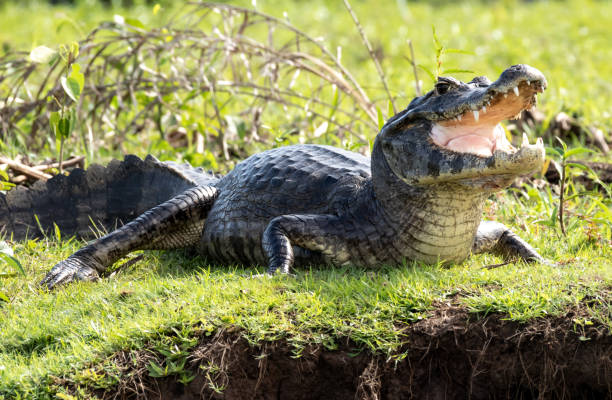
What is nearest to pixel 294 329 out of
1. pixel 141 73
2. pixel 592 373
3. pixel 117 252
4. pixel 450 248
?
pixel 450 248

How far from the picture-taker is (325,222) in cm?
→ 428

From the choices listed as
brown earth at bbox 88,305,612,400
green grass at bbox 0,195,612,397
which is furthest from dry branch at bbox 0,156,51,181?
brown earth at bbox 88,305,612,400

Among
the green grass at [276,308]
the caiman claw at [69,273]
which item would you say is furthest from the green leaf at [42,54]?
the green grass at [276,308]

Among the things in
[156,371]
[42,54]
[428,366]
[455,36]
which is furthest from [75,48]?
[455,36]

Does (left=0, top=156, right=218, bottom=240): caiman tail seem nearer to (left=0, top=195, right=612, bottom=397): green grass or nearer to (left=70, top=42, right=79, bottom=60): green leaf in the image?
(left=70, top=42, right=79, bottom=60): green leaf

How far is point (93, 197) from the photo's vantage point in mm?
5520

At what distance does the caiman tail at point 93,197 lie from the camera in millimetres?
5395

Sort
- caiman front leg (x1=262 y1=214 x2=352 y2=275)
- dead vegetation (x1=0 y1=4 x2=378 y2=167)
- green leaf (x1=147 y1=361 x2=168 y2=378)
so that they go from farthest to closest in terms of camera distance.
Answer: dead vegetation (x1=0 y1=4 x2=378 y2=167) → caiman front leg (x1=262 y1=214 x2=352 y2=275) → green leaf (x1=147 y1=361 x2=168 y2=378)

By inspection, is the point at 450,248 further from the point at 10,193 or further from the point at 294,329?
the point at 10,193

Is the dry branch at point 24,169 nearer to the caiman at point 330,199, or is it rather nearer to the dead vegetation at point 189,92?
the caiman at point 330,199

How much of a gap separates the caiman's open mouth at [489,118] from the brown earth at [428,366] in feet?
2.81

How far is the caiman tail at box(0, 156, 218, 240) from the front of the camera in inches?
212

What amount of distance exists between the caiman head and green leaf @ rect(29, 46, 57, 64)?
2.61 metres

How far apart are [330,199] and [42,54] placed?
94.7 inches
